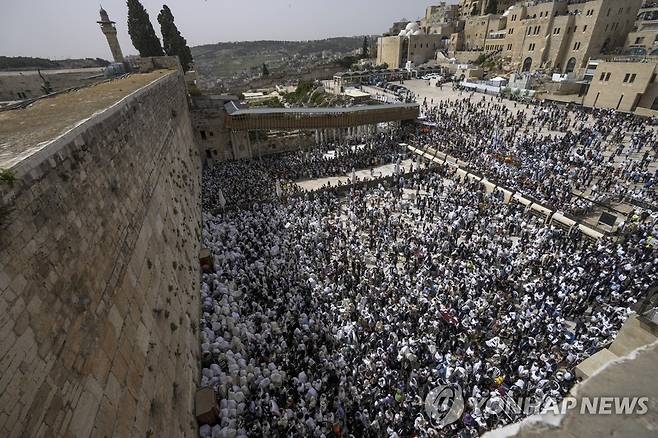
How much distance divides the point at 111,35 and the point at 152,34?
18.0 ft

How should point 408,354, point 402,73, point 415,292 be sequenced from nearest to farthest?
point 408,354 → point 415,292 → point 402,73

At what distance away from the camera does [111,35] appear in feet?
80.3

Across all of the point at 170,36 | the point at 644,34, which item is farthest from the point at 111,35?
the point at 644,34

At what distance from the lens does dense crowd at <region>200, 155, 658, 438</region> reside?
7.23 meters

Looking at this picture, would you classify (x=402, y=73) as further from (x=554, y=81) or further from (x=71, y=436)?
(x=71, y=436)

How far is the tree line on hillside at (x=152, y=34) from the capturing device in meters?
28.0

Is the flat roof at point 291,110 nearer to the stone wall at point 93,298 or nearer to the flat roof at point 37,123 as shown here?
the flat roof at point 37,123

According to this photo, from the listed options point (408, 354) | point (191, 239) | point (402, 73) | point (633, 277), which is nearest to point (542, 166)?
point (633, 277)

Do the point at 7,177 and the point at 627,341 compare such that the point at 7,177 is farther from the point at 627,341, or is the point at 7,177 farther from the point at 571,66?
the point at 571,66

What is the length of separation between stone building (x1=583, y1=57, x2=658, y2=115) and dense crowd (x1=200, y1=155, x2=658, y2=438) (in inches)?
858

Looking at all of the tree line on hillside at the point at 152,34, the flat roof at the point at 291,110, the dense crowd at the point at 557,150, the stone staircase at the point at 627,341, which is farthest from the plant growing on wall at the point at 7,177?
the tree line on hillside at the point at 152,34

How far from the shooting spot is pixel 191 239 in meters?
11.7

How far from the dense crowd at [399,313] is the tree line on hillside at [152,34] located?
24593mm

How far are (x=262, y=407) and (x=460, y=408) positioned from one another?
4.66m
